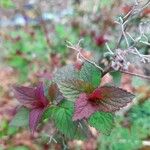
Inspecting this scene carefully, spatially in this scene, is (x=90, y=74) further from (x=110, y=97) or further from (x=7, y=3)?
(x=7, y=3)

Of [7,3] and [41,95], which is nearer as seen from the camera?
[41,95]

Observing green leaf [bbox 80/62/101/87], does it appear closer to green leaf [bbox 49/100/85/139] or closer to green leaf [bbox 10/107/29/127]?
green leaf [bbox 49/100/85/139]

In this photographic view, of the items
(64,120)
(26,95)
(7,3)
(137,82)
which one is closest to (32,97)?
(26,95)

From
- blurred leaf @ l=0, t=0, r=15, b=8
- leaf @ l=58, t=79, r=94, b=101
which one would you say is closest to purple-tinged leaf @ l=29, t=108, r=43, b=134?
leaf @ l=58, t=79, r=94, b=101

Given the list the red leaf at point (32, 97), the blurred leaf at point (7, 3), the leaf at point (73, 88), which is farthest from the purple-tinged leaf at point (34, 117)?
the blurred leaf at point (7, 3)

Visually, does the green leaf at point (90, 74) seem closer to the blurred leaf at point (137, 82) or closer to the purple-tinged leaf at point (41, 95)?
the purple-tinged leaf at point (41, 95)

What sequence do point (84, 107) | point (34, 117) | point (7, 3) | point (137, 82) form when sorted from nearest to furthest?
point (84, 107)
point (34, 117)
point (137, 82)
point (7, 3)

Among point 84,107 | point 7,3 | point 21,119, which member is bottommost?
point 7,3
